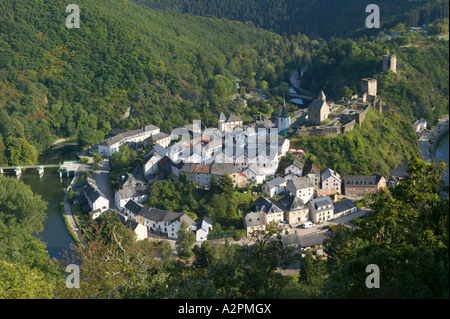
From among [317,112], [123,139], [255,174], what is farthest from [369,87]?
[123,139]

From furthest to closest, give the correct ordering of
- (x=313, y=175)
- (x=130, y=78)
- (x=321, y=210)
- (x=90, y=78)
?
(x=130, y=78), (x=90, y=78), (x=313, y=175), (x=321, y=210)

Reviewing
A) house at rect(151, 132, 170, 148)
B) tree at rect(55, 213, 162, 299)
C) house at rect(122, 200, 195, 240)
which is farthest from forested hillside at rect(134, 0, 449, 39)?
tree at rect(55, 213, 162, 299)

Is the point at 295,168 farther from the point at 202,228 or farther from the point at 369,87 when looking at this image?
the point at 369,87

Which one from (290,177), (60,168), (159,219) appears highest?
(290,177)

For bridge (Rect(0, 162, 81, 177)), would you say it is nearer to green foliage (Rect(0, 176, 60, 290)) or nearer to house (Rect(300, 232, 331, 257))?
green foliage (Rect(0, 176, 60, 290))

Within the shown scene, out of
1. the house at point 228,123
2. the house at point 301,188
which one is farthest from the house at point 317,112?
the house at point 301,188

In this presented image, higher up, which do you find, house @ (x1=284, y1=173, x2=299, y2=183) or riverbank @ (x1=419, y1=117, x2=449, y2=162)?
riverbank @ (x1=419, y1=117, x2=449, y2=162)

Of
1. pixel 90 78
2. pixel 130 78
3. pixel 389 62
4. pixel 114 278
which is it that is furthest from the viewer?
pixel 130 78

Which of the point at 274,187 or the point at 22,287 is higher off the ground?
the point at 274,187
